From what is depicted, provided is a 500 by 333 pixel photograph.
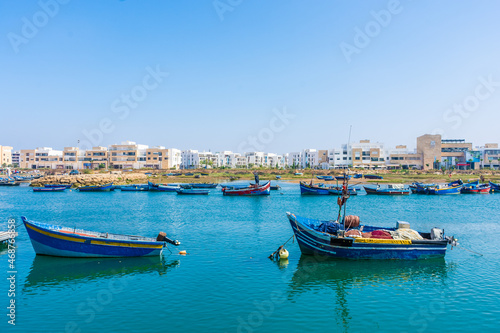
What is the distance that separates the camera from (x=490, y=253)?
22828mm

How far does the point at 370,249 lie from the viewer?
68.0ft

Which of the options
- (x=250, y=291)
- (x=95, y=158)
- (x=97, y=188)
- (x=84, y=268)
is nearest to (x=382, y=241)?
(x=250, y=291)

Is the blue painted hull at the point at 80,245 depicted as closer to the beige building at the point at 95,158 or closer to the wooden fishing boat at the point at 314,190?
the wooden fishing boat at the point at 314,190

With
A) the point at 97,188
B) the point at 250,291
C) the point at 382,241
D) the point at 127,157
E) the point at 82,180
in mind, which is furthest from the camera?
the point at 127,157

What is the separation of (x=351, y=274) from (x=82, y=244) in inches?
612

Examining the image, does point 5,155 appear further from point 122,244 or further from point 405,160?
point 122,244

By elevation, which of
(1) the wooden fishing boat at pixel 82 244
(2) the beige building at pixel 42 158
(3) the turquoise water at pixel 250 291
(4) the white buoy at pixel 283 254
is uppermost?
(2) the beige building at pixel 42 158

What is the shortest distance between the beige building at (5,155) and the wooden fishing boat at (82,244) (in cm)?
16284

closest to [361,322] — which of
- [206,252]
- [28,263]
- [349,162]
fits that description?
[206,252]

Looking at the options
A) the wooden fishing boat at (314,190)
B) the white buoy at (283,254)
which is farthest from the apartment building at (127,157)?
the white buoy at (283,254)

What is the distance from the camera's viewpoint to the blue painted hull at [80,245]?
20.7 m

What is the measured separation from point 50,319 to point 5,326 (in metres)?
1.47

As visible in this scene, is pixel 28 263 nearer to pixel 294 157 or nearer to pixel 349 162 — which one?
pixel 349 162

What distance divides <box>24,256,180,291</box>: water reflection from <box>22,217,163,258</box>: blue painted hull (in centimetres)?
37
